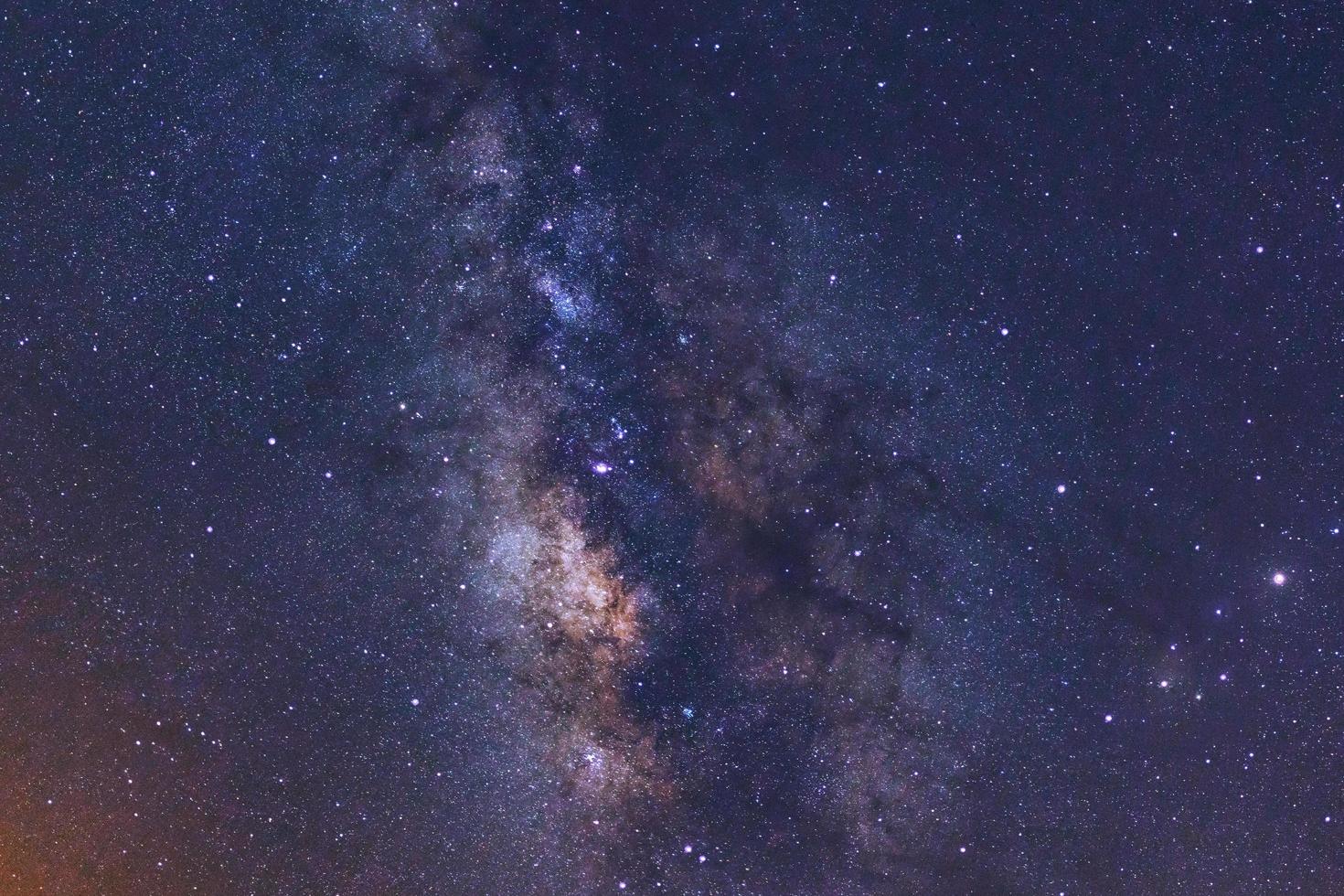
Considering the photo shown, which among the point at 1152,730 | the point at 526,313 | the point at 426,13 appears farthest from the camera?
the point at 1152,730

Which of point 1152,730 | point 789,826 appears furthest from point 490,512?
point 1152,730

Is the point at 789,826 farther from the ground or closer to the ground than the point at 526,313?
closer to the ground

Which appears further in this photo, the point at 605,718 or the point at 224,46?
the point at 605,718

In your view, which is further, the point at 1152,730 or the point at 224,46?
the point at 1152,730

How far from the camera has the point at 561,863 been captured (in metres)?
5.11

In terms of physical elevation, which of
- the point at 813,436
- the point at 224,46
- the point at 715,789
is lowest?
the point at 715,789

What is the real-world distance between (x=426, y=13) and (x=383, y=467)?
2636mm

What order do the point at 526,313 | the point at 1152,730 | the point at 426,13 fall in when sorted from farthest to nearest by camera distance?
the point at 1152,730 → the point at 526,313 → the point at 426,13

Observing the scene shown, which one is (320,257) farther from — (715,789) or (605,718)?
(715,789)

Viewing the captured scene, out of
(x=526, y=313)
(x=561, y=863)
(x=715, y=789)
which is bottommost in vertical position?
(x=561, y=863)

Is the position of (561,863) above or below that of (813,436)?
below

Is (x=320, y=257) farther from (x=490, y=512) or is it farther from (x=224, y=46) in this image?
(x=490, y=512)

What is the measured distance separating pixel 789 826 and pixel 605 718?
1445 millimetres

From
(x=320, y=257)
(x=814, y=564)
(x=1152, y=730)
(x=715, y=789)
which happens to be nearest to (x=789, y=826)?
(x=715, y=789)
